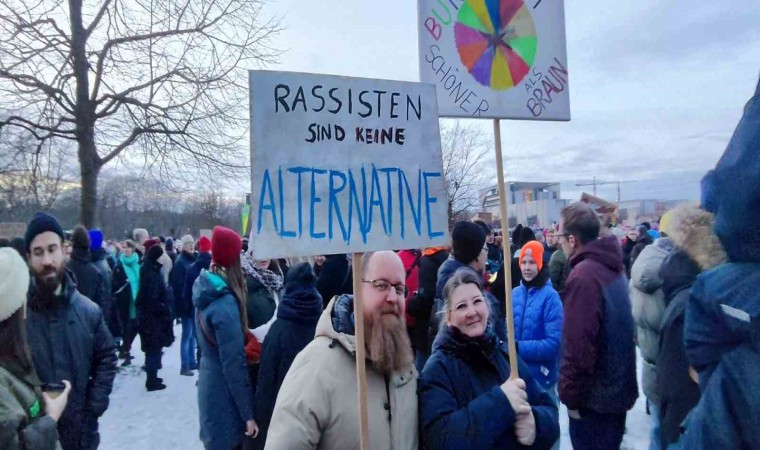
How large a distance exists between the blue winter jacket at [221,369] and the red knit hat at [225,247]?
0.41 ft

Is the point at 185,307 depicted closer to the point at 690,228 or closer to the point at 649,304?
the point at 649,304

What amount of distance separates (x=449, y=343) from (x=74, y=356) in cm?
217

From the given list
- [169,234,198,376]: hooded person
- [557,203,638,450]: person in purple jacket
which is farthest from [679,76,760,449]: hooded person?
[169,234,198,376]: hooded person

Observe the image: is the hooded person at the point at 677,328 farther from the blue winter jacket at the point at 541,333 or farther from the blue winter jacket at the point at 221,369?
the blue winter jacket at the point at 221,369

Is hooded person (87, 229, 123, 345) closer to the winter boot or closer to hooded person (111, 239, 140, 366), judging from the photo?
hooded person (111, 239, 140, 366)

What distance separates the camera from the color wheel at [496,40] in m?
2.48

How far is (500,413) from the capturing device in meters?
2.08

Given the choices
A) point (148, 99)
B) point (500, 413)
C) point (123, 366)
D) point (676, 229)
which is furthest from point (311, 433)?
point (148, 99)

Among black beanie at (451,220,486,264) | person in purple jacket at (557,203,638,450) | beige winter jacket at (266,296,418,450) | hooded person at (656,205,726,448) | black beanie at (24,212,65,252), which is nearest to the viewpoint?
beige winter jacket at (266,296,418,450)

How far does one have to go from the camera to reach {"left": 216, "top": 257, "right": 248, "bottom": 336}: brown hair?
367 cm

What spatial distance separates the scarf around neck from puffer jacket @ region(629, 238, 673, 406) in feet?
8.58

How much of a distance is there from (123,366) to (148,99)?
169 inches

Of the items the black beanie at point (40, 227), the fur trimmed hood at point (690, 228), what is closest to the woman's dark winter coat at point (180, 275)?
the black beanie at point (40, 227)

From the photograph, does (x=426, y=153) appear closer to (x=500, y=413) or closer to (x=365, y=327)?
(x=365, y=327)
